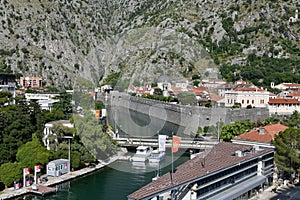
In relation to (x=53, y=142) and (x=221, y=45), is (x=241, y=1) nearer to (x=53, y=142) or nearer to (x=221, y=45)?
(x=221, y=45)

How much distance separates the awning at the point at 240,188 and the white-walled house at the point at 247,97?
25343mm

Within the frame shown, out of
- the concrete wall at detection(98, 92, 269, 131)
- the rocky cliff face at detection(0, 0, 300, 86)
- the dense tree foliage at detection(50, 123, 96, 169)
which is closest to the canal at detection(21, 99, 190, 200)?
the dense tree foliage at detection(50, 123, 96, 169)

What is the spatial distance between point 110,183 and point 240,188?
6027 mm

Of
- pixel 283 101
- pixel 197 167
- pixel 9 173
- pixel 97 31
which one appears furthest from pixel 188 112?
pixel 97 31

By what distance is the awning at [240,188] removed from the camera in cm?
1434

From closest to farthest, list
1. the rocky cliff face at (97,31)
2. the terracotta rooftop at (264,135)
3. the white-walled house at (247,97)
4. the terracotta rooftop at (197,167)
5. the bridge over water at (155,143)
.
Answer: the terracotta rooftop at (197,167) < the terracotta rooftop at (264,135) < the bridge over water at (155,143) < the white-walled house at (247,97) < the rocky cliff face at (97,31)

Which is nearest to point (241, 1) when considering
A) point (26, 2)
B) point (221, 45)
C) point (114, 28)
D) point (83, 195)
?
point (221, 45)

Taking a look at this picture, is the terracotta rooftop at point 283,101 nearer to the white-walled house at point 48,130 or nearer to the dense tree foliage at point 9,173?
the white-walled house at point 48,130

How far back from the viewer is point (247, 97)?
4231 centimetres

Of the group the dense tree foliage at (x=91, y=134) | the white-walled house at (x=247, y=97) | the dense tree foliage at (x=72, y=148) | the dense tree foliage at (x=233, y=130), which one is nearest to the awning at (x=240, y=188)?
the dense tree foliage at (x=91, y=134)

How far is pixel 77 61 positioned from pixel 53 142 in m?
52.7

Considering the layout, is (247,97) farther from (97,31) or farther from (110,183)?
(97,31)

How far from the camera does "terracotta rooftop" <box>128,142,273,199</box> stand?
11273 mm

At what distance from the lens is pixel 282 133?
17.4 m
